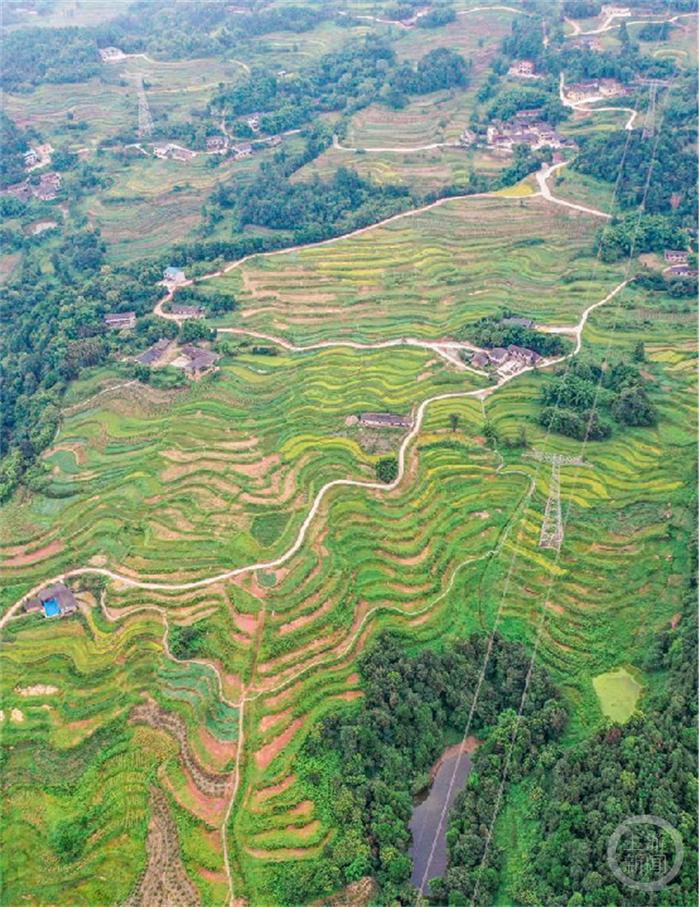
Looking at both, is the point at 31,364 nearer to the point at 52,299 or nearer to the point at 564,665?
the point at 52,299

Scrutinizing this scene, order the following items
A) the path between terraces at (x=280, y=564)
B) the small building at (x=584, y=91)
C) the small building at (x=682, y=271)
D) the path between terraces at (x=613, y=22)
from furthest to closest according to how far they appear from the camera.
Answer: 1. the path between terraces at (x=613, y=22)
2. the small building at (x=584, y=91)
3. the small building at (x=682, y=271)
4. the path between terraces at (x=280, y=564)

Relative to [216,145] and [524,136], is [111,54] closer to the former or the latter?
[216,145]

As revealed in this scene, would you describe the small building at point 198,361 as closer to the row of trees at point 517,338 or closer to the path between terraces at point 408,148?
the row of trees at point 517,338

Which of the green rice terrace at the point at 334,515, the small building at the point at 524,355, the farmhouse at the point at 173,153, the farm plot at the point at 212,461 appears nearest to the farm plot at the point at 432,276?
the green rice terrace at the point at 334,515

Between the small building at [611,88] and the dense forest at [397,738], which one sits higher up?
the small building at [611,88]

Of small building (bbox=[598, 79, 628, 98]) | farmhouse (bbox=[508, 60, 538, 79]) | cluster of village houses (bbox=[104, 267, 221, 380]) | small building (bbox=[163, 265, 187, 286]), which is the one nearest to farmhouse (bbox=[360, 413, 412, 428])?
cluster of village houses (bbox=[104, 267, 221, 380])

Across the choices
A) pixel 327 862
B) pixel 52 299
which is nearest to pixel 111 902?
pixel 327 862

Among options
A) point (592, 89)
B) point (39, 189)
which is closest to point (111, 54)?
point (39, 189)

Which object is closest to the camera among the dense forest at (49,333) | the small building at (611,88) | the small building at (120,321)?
the dense forest at (49,333)
